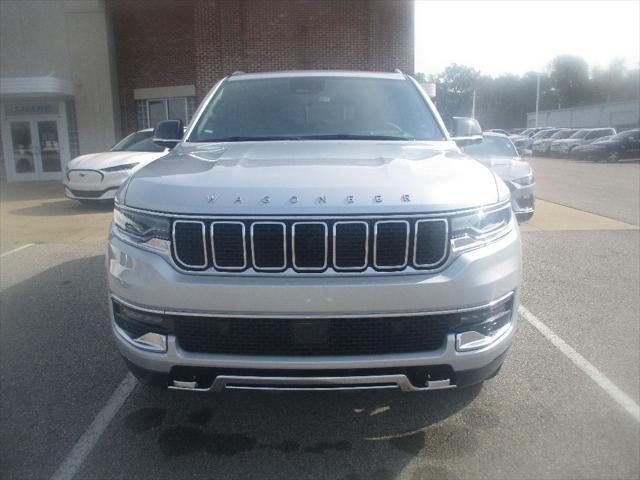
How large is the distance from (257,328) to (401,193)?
2.98 feet

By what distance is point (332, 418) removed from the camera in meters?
3.23

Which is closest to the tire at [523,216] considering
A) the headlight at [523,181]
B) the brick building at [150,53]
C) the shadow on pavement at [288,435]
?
the headlight at [523,181]

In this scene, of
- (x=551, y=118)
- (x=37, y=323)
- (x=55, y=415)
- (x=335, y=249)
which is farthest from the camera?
(x=551, y=118)

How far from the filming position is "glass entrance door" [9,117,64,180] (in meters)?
21.0

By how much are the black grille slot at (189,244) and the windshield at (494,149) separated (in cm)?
924

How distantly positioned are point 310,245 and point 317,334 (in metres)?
0.41

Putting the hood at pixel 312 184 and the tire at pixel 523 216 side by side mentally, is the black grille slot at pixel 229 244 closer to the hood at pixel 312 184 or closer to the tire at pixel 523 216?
the hood at pixel 312 184

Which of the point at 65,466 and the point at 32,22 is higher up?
the point at 32,22

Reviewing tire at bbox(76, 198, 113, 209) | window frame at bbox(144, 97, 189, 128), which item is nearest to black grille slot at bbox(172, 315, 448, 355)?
tire at bbox(76, 198, 113, 209)

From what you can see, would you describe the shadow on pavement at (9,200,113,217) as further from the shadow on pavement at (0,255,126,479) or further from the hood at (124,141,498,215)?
the hood at (124,141,498,215)

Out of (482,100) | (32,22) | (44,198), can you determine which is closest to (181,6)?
(32,22)

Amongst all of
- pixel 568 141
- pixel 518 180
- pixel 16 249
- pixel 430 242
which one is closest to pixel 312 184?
pixel 430 242

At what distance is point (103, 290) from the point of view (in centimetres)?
585

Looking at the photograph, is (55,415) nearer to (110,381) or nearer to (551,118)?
(110,381)
